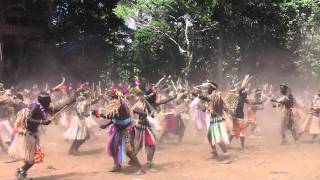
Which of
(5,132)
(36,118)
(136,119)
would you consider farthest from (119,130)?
(5,132)

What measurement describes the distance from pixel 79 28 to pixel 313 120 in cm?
1798

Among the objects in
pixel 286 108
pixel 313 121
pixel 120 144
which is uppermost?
pixel 286 108

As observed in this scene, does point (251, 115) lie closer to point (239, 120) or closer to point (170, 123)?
point (170, 123)

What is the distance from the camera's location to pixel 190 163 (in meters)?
11.7

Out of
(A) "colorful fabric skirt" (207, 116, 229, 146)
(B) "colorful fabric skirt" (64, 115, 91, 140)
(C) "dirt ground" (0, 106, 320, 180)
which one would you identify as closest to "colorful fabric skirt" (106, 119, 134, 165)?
(C) "dirt ground" (0, 106, 320, 180)

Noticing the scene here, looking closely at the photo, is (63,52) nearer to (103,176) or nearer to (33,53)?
(33,53)

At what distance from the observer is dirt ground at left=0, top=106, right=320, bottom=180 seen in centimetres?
1023

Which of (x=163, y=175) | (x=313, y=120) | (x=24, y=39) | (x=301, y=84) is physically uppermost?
(x=24, y=39)

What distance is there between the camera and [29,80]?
1119 inches

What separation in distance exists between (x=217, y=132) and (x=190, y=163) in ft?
2.80

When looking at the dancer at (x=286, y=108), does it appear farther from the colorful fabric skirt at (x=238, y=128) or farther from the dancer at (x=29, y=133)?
the dancer at (x=29, y=133)

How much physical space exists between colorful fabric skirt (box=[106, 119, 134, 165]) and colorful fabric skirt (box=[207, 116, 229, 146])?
2075mm

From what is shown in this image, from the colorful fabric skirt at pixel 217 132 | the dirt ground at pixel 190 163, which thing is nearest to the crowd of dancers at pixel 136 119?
the colorful fabric skirt at pixel 217 132

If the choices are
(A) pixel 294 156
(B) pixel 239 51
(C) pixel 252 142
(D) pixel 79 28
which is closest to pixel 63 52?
(D) pixel 79 28
